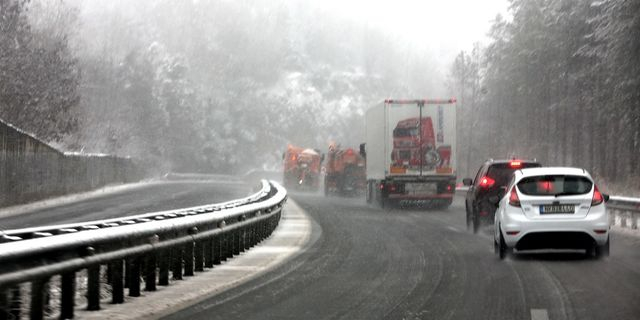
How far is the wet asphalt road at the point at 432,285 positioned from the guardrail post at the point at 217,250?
39.1 inches

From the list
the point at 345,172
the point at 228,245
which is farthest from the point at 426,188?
the point at 228,245

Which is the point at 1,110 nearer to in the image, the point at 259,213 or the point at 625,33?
the point at 625,33

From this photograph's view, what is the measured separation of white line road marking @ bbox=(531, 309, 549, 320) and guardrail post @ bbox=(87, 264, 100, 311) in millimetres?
3991

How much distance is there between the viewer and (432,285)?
12797mm

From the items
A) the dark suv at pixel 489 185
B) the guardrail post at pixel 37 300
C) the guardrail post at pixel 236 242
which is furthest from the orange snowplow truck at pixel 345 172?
the guardrail post at pixel 37 300

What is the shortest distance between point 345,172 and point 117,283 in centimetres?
4595

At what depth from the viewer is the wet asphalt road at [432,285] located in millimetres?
10391

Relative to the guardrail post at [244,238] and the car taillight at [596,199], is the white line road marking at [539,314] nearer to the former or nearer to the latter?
the car taillight at [596,199]

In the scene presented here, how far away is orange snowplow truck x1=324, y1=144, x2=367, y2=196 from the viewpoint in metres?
56.5

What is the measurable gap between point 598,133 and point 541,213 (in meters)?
49.6

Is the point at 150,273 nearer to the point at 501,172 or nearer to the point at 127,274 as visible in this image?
the point at 127,274

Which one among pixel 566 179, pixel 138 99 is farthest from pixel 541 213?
Result: pixel 138 99

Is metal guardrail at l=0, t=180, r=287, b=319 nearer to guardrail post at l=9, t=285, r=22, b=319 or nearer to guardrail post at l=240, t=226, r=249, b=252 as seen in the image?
guardrail post at l=9, t=285, r=22, b=319

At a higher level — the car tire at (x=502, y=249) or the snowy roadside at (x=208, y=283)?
the car tire at (x=502, y=249)
